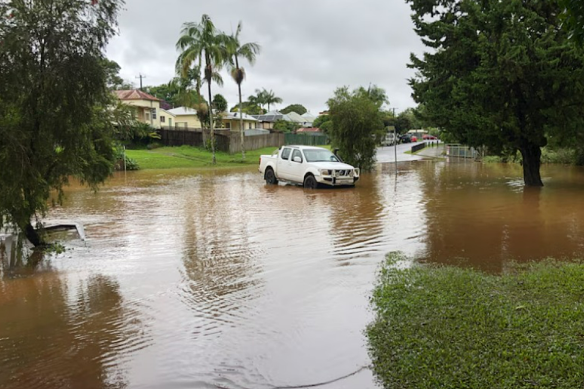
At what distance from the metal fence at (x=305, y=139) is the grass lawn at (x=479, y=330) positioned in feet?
175

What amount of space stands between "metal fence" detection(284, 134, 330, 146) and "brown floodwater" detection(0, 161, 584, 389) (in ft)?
150

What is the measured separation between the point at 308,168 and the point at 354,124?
705cm

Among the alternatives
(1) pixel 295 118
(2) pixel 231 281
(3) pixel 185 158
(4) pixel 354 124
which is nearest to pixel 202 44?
(3) pixel 185 158

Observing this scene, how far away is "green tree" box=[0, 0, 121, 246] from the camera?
A: 7.68 m

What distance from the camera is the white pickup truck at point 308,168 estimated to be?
1952 centimetres

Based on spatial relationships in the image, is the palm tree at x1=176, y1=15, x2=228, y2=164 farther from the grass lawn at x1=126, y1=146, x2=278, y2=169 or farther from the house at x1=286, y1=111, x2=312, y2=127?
the house at x1=286, y1=111, x2=312, y2=127

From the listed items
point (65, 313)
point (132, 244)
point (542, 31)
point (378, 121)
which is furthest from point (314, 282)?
point (378, 121)

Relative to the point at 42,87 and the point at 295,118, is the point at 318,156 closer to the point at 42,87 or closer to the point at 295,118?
the point at 42,87

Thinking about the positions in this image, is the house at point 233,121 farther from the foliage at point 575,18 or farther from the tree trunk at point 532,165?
the foliage at point 575,18

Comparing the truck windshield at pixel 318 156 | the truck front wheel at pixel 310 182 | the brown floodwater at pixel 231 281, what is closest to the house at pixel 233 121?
the truck windshield at pixel 318 156

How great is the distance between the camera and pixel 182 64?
36.5 m

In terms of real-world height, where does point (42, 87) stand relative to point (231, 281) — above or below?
above

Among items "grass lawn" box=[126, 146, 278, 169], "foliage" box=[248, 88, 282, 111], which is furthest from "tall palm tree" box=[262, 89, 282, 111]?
"grass lawn" box=[126, 146, 278, 169]

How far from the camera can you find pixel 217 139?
151 ft
